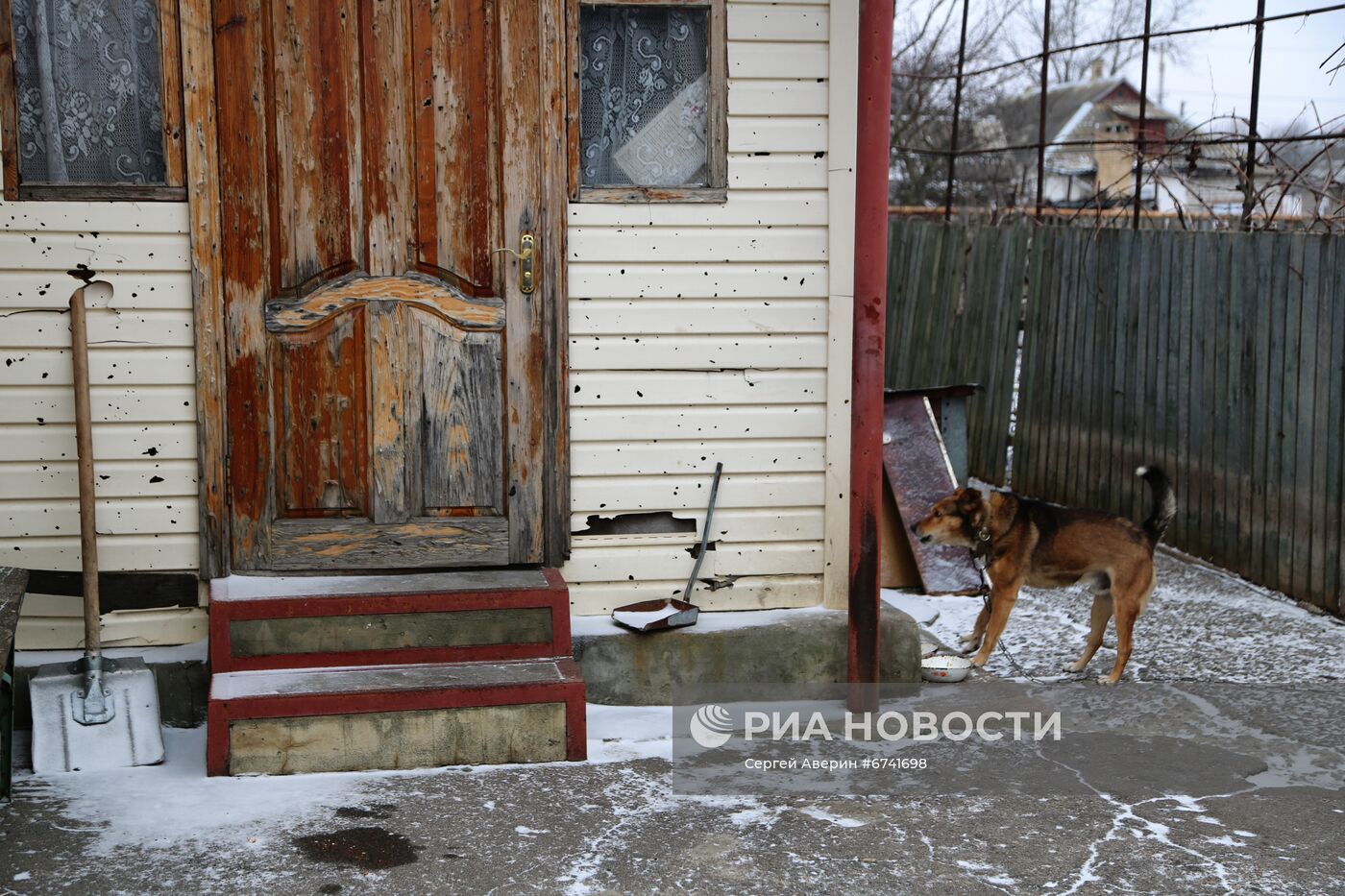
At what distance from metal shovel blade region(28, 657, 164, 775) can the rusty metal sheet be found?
156 inches

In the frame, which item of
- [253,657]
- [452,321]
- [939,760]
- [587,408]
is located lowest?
[939,760]

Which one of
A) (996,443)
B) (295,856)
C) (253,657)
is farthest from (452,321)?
(996,443)

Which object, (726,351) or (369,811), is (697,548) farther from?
(369,811)

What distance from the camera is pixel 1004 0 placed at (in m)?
20.3

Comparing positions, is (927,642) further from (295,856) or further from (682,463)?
(295,856)

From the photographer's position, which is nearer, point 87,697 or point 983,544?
point 87,697

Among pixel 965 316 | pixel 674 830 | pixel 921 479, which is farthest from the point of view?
pixel 965 316

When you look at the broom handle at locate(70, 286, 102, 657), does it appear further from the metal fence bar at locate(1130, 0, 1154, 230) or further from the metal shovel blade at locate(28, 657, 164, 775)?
the metal fence bar at locate(1130, 0, 1154, 230)

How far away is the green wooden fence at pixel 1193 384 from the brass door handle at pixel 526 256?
13.4 ft

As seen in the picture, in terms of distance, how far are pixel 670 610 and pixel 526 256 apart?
151 cm

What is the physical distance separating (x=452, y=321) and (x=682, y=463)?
1080 millimetres

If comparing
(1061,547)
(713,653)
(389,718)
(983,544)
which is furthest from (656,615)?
(1061,547)

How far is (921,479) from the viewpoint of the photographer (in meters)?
7.66

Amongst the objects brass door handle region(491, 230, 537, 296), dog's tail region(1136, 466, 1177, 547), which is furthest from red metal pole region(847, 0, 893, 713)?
dog's tail region(1136, 466, 1177, 547)
